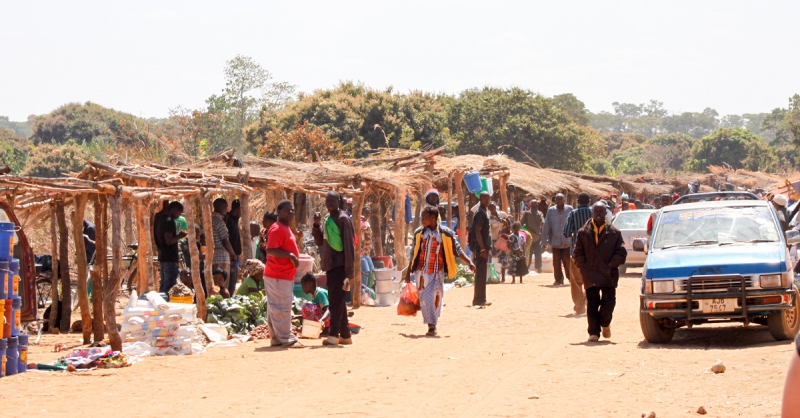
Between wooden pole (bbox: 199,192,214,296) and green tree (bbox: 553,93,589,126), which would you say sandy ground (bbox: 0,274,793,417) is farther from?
green tree (bbox: 553,93,589,126)

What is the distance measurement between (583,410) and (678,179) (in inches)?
1746

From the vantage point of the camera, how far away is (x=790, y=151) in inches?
2753

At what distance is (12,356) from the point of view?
9.32 meters

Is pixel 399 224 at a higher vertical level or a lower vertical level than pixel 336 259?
higher

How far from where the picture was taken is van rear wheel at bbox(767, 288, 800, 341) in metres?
10.2

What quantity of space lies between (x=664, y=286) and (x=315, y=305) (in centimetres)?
468

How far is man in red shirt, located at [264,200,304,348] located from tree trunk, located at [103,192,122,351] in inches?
67.9

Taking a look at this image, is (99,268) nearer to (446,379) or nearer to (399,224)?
(446,379)

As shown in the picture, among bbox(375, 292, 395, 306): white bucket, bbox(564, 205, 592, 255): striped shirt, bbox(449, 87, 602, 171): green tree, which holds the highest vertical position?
bbox(449, 87, 602, 171): green tree

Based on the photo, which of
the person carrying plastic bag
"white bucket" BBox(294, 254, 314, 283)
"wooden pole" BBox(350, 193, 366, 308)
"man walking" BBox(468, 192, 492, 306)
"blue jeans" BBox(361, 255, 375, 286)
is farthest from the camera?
"blue jeans" BBox(361, 255, 375, 286)

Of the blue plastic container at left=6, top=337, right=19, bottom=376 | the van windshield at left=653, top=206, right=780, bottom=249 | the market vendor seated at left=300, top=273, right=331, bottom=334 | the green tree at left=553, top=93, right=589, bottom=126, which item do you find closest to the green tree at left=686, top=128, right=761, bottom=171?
the green tree at left=553, top=93, right=589, bottom=126

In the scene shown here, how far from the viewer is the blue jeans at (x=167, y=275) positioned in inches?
550

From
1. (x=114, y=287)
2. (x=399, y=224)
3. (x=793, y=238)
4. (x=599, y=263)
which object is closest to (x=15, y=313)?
(x=114, y=287)

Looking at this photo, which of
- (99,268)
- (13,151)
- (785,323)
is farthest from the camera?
(13,151)
